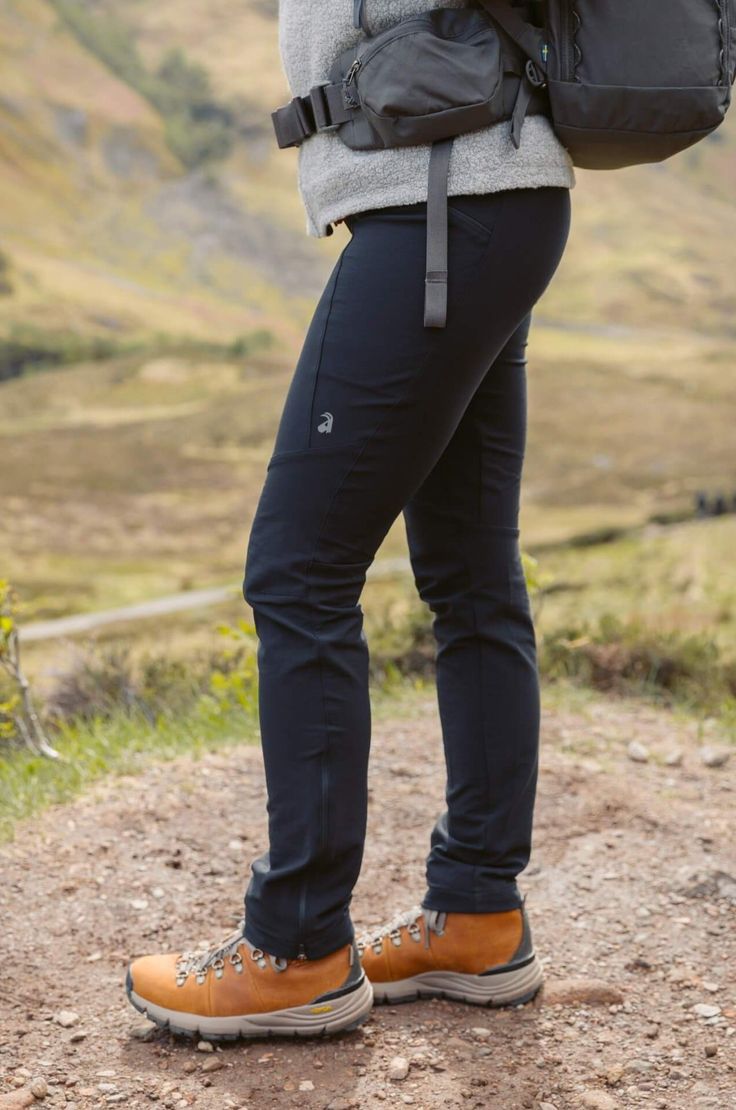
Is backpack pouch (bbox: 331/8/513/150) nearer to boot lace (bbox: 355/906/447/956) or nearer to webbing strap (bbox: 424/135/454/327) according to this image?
webbing strap (bbox: 424/135/454/327)

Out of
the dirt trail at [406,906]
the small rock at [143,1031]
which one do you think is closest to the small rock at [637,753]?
the dirt trail at [406,906]

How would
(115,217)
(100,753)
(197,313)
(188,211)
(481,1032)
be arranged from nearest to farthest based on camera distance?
A: (481,1032) < (100,753) < (197,313) < (115,217) < (188,211)

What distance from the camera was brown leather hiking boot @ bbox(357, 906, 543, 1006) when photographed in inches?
65.2

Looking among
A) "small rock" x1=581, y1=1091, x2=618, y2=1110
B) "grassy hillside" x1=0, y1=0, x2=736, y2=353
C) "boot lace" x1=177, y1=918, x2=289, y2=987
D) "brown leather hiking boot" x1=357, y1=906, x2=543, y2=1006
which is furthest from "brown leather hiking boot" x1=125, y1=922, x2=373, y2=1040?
"grassy hillside" x1=0, y1=0, x2=736, y2=353

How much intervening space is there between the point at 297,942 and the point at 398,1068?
21 centimetres

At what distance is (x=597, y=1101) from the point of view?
4.73 feet

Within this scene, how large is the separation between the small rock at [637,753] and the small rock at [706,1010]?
1079 millimetres

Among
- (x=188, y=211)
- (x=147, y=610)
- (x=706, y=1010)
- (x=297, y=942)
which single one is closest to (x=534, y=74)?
(x=297, y=942)

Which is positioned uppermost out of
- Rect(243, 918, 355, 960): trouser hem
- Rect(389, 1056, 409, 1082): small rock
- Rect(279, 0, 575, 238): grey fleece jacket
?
Rect(279, 0, 575, 238): grey fleece jacket

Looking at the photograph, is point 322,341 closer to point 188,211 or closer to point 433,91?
point 433,91

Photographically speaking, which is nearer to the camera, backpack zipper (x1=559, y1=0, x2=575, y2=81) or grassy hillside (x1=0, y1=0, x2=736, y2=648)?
backpack zipper (x1=559, y1=0, x2=575, y2=81)

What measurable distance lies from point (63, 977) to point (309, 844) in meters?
0.62

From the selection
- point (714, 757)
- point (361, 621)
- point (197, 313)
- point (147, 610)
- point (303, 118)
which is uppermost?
point (197, 313)

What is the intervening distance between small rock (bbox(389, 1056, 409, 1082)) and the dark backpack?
911 mm
